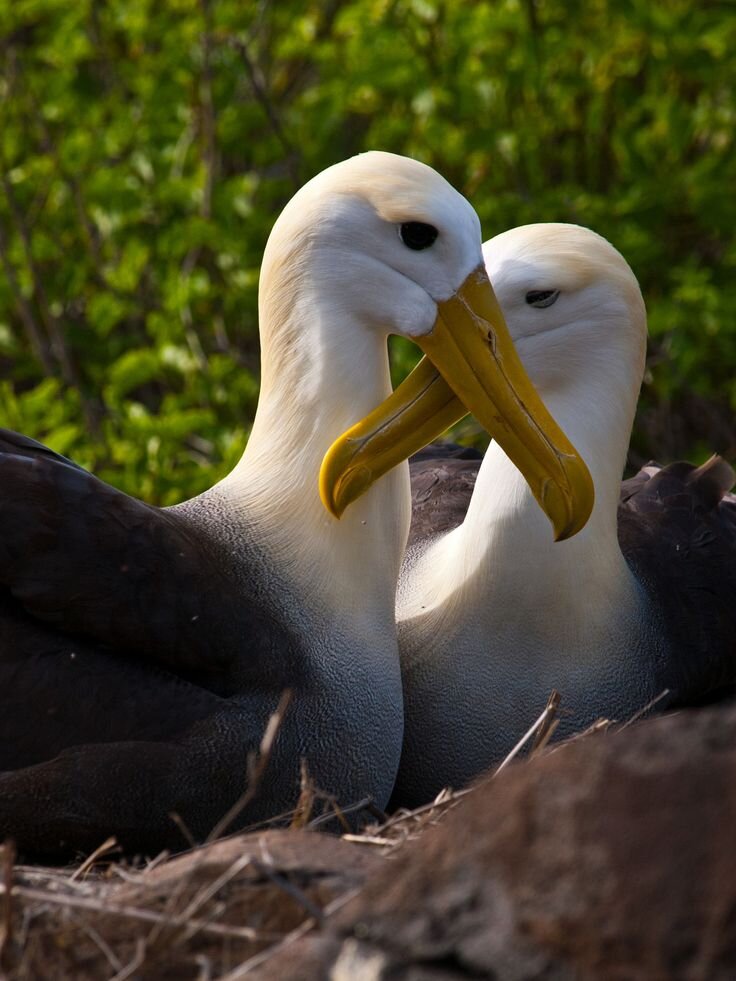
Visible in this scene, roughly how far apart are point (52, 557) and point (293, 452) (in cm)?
81

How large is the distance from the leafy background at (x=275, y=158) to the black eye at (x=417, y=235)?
3.17 m

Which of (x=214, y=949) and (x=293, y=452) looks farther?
(x=293, y=452)

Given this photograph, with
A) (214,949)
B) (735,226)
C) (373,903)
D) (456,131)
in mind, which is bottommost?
(735,226)

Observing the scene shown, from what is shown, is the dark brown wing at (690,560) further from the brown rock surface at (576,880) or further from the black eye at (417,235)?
the brown rock surface at (576,880)

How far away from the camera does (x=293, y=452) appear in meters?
4.93

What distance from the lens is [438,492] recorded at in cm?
614

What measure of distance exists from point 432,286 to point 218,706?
49.1 inches

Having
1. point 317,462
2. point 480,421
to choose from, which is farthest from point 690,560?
point 317,462

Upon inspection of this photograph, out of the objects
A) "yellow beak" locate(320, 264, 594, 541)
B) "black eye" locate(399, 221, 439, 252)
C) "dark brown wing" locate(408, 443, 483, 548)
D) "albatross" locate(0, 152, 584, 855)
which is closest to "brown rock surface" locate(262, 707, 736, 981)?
"albatross" locate(0, 152, 584, 855)

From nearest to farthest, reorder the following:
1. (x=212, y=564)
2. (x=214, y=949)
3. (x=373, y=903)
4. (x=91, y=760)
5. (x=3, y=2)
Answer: (x=373, y=903) → (x=214, y=949) → (x=91, y=760) → (x=212, y=564) → (x=3, y=2)

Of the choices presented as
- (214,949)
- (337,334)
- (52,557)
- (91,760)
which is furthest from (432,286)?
(214,949)

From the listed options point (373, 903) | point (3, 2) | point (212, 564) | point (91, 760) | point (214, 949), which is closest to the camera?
point (373, 903)

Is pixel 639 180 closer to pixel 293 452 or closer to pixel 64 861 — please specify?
pixel 293 452

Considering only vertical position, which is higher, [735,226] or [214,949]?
[214,949]
